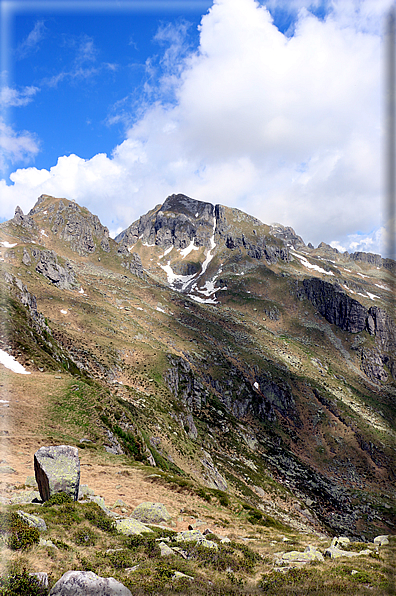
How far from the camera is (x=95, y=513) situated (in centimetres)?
1573

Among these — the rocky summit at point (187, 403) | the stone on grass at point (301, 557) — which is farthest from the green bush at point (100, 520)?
the stone on grass at point (301, 557)

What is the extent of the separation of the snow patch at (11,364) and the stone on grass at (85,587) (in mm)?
33694

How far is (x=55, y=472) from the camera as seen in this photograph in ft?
53.4

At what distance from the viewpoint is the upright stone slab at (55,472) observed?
1603 centimetres

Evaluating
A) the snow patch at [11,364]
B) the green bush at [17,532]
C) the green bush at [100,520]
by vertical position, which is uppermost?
the snow patch at [11,364]

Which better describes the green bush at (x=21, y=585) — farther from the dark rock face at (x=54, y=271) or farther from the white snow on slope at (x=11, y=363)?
the dark rock face at (x=54, y=271)

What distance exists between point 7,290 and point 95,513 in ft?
165

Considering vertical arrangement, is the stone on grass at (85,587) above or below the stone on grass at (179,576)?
above

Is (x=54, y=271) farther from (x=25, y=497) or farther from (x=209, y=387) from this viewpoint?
(x=25, y=497)

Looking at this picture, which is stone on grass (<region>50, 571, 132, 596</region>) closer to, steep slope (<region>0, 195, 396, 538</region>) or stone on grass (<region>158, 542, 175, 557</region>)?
stone on grass (<region>158, 542, 175, 557</region>)

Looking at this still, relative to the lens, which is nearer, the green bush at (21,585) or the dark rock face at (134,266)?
the green bush at (21,585)

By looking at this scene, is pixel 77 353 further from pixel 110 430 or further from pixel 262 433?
pixel 262 433

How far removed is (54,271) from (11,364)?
263 feet

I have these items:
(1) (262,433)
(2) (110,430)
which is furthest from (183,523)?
(1) (262,433)
